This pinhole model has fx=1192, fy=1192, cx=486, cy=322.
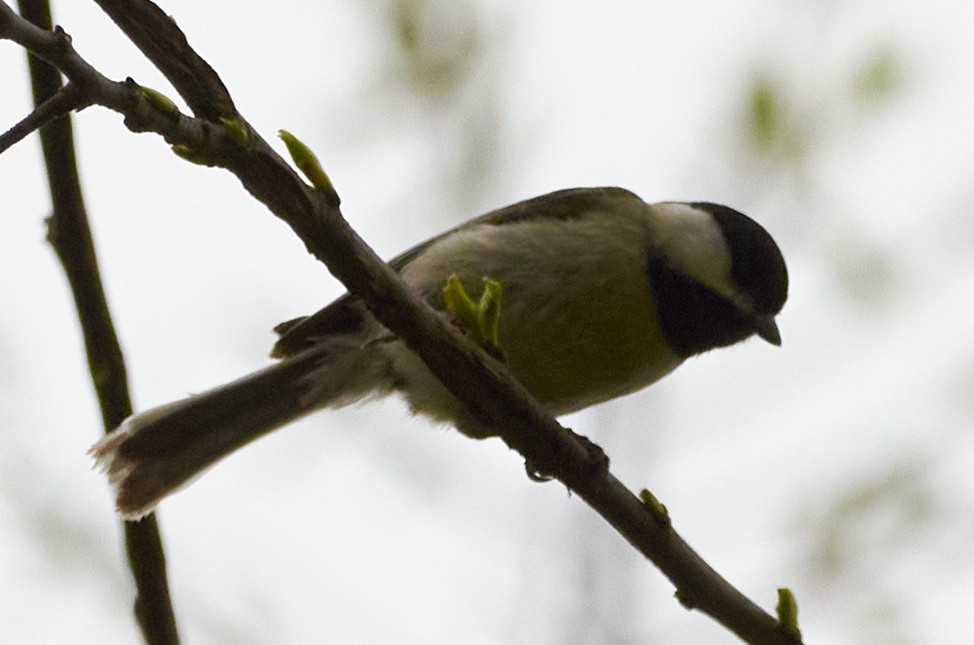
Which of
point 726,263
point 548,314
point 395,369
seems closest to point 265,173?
point 548,314

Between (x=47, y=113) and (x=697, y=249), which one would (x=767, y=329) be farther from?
(x=47, y=113)

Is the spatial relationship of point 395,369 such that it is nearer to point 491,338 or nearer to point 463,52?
point 463,52

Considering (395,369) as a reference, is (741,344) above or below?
above

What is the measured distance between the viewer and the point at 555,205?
3553 mm

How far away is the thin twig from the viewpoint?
1.83 meters

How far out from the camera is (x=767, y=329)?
3.57 meters

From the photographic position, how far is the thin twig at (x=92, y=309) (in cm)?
183

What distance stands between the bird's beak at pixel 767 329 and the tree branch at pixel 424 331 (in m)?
1.51

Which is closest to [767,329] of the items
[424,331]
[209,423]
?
[209,423]

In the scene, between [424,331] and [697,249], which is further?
[697,249]

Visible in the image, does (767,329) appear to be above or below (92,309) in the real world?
above

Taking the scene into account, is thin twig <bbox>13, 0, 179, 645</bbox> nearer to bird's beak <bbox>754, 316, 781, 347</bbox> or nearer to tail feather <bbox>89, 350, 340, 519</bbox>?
tail feather <bbox>89, 350, 340, 519</bbox>

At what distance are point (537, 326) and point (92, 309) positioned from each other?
4.61ft

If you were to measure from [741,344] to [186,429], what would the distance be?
5.47 ft
